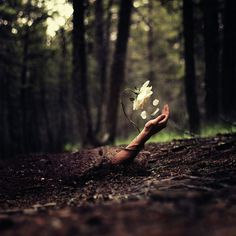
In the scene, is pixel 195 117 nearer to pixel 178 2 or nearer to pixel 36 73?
pixel 178 2

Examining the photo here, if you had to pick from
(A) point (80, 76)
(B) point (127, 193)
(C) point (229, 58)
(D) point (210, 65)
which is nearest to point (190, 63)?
(D) point (210, 65)

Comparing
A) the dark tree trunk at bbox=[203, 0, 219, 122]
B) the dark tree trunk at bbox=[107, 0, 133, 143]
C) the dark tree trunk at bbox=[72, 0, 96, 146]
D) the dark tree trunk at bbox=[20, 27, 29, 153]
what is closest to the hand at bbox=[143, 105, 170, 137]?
the dark tree trunk at bbox=[72, 0, 96, 146]

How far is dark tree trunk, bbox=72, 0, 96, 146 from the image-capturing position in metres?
8.08

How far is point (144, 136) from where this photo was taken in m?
4.01

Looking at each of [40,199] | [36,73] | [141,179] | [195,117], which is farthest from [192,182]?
[36,73]

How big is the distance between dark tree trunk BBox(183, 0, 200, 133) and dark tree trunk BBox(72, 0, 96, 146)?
2.31 meters

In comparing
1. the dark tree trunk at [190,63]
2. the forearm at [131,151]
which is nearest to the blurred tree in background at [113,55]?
the dark tree trunk at [190,63]

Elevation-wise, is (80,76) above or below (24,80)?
below

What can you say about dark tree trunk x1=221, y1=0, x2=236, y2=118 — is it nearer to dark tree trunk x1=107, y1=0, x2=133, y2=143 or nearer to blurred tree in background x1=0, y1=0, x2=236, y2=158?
blurred tree in background x1=0, y1=0, x2=236, y2=158

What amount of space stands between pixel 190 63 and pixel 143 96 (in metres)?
4.52

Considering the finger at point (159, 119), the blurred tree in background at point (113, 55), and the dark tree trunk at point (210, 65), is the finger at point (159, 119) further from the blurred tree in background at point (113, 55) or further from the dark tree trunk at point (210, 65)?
the dark tree trunk at point (210, 65)

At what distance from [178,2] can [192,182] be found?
937cm

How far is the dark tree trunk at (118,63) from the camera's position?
934 centimetres

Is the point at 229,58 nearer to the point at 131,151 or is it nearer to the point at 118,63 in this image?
the point at 118,63
